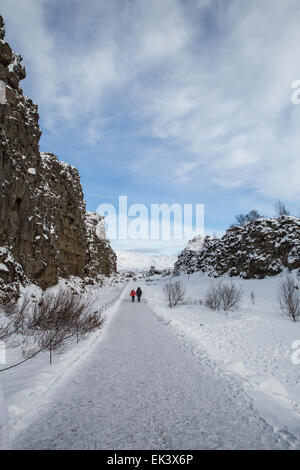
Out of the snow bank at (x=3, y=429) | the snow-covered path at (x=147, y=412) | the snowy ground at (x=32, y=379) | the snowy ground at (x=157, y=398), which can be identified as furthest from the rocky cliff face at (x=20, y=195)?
the snow bank at (x=3, y=429)

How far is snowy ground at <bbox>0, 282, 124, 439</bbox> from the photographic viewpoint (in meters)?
4.22

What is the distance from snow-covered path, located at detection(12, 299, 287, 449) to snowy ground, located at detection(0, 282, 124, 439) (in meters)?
0.22

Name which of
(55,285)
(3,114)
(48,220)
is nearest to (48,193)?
(48,220)

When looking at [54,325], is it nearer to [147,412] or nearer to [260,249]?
[147,412]

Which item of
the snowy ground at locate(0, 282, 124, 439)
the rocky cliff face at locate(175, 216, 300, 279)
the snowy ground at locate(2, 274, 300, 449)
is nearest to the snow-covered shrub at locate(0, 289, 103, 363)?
the snowy ground at locate(0, 282, 124, 439)

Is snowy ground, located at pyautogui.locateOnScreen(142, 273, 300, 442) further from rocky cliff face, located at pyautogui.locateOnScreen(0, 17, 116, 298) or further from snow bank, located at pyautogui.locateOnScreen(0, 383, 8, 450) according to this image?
rocky cliff face, located at pyautogui.locateOnScreen(0, 17, 116, 298)

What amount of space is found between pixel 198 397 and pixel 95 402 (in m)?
2.11

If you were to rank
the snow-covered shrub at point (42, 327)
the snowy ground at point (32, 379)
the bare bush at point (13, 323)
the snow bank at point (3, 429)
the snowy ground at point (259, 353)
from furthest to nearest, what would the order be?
1. the snow-covered shrub at point (42, 327)
2. the bare bush at point (13, 323)
3. the snowy ground at point (259, 353)
4. the snowy ground at point (32, 379)
5. the snow bank at point (3, 429)

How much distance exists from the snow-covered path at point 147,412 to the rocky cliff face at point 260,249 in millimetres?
30099

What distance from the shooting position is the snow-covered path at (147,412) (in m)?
3.49

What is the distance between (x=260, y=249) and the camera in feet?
119

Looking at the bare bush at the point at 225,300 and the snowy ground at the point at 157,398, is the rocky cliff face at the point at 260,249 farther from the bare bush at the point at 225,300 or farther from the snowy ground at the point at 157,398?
the snowy ground at the point at 157,398

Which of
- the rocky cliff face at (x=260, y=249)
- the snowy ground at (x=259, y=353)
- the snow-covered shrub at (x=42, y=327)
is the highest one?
the rocky cliff face at (x=260, y=249)

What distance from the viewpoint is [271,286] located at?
28484 millimetres
